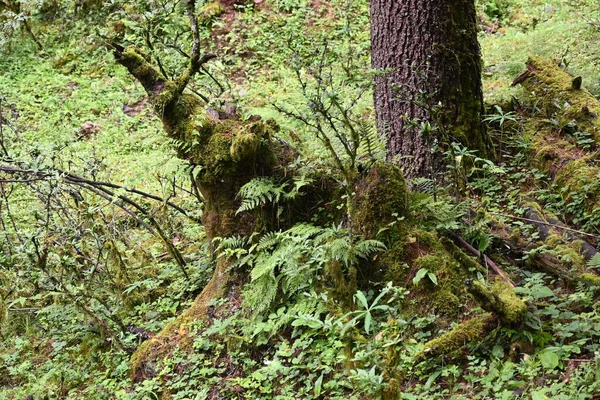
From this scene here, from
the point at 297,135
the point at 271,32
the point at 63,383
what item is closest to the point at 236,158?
the point at 297,135

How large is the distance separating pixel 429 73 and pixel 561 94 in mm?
1712

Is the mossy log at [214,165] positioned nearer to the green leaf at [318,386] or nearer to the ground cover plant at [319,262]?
the ground cover plant at [319,262]

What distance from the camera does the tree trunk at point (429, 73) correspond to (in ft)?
17.6

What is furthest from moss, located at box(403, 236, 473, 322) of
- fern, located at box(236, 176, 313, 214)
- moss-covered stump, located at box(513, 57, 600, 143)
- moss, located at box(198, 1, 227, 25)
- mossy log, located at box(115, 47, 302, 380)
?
moss, located at box(198, 1, 227, 25)

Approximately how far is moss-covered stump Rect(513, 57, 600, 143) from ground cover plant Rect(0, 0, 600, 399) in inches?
0.9

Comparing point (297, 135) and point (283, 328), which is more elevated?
point (297, 135)

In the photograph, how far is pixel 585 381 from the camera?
2.91m

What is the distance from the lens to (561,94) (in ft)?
20.2

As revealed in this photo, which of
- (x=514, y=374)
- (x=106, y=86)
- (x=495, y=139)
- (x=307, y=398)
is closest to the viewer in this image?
(x=514, y=374)

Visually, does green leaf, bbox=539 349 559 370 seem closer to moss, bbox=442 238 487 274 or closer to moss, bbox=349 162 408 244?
moss, bbox=442 238 487 274

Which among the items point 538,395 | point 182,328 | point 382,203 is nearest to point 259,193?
point 382,203

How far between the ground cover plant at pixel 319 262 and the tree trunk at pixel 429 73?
0.13 metres

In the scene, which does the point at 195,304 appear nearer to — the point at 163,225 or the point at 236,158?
the point at 236,158

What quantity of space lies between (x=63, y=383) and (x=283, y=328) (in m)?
2.07
